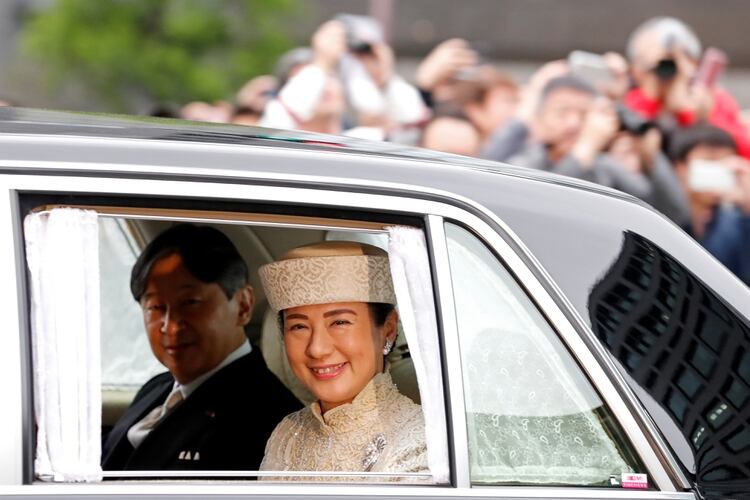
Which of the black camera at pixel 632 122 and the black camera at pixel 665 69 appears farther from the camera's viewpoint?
the black camera at pixel 665 69

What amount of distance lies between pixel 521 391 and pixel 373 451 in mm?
402

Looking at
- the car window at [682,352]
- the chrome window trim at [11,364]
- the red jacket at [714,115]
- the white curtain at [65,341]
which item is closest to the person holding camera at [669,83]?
the red jacket at [714,115]

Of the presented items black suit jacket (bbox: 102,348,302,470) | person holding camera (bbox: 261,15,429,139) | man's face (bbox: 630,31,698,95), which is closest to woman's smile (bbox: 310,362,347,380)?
black suit jacket (bbox: 102,348,302,470)

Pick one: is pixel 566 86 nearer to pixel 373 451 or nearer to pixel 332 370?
pixel 332 370

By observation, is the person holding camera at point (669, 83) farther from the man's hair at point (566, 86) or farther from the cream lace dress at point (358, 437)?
the cream lace dress at point (358, 437)

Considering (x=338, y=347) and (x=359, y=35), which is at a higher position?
(x=359, y=35)

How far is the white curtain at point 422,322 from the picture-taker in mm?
2227

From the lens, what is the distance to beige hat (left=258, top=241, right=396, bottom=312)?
2.59 metres

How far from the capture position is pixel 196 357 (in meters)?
3.42

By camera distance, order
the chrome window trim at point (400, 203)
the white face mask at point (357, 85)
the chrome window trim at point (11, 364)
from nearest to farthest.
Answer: the chrome window trim at point (11, 364)
the chrome window trim at point (400, 203)
the white face mask at point (357, 85)

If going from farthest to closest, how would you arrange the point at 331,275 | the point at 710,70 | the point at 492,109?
the point at 710,70
the point at 492,109
the point at 331,275

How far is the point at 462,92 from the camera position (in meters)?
6.45

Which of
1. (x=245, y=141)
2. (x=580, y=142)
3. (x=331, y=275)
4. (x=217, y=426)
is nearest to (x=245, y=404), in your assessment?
(x=217, y=426)

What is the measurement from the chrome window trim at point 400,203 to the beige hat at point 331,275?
29 cm
